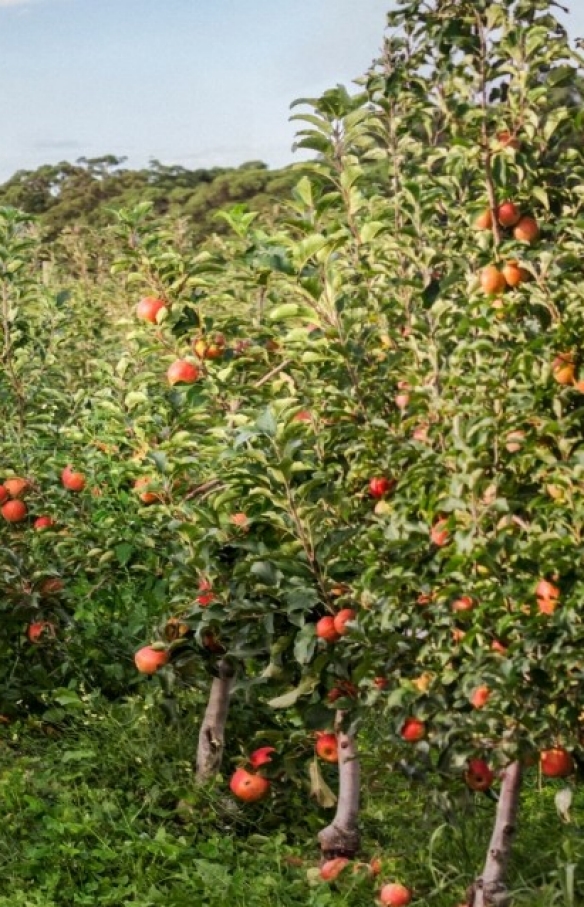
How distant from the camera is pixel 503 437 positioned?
130 inches

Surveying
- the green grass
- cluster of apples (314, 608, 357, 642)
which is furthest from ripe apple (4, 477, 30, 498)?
cluster of apples (314, 608, 357, 642)

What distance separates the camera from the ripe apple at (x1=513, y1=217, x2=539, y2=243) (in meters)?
3.50

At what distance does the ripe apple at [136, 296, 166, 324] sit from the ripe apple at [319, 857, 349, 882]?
1.99 m

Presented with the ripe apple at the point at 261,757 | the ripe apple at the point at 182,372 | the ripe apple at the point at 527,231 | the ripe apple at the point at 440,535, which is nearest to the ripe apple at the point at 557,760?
the ripe apple at the point at 440,535

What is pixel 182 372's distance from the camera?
439cm

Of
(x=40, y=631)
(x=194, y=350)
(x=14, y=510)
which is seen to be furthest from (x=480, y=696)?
(x=14, y=510)

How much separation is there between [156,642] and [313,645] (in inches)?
31.1

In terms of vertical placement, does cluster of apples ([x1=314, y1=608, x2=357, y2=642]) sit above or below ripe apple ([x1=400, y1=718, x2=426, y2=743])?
above

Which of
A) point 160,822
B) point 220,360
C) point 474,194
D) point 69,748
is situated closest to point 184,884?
point 160,822

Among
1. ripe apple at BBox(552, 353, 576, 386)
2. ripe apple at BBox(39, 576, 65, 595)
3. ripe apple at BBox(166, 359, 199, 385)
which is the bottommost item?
ripe apple at BBox(39, 576, 65, 595)

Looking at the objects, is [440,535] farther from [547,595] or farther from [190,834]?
[190,834]

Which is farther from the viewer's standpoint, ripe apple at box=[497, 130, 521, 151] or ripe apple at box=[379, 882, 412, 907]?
ripe apple at box=[379, 882, 412, 907]

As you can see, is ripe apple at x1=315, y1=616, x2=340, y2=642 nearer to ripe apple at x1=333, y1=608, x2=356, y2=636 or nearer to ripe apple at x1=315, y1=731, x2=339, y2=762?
ripe apple at x1=333, y1=608, x2=356, y2=636

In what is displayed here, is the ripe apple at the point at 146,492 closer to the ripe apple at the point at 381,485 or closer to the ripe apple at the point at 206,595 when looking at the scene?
the ripe apple at the point at 206,595
